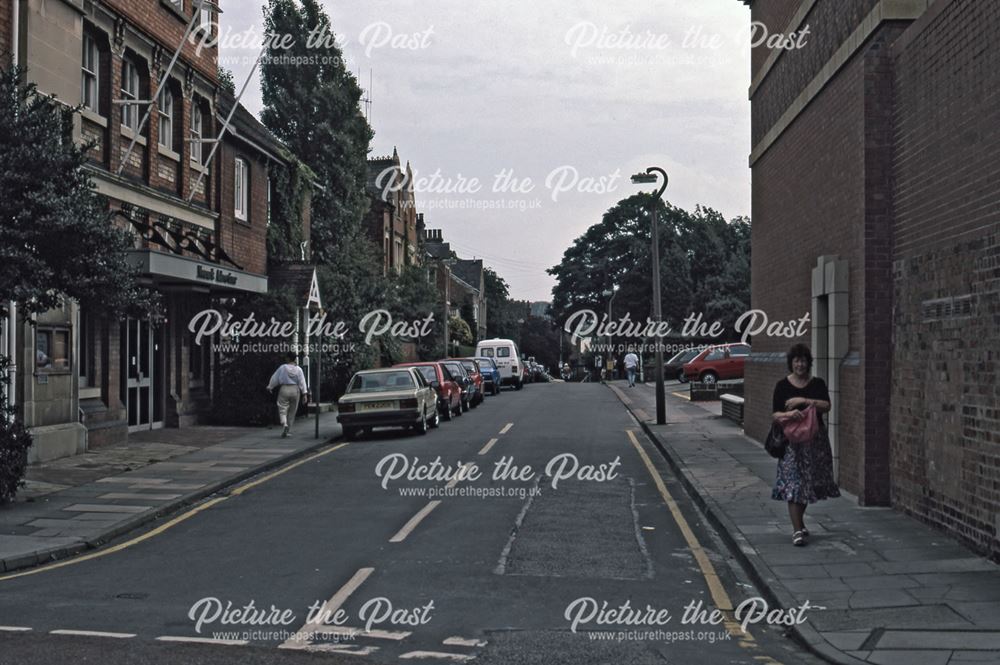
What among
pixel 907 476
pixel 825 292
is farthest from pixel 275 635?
pixel 825 292

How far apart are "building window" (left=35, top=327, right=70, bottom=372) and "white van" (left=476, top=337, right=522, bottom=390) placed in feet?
98.1

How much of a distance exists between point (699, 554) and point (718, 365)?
3246 cm

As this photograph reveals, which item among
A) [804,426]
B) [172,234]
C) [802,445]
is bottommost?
[802,445]

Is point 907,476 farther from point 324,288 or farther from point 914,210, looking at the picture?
point 324,288

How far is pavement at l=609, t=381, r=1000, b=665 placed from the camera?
668 cm

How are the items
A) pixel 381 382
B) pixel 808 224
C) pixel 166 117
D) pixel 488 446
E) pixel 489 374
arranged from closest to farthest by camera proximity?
pixel 808 224, pixel 488 446, pixel 381 382, pixel 166 117, pixel 489 374

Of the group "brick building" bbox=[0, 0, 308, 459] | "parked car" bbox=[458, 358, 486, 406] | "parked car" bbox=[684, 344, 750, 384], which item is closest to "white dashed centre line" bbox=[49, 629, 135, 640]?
"brick building" bbox=[0, 0, 308, 459]

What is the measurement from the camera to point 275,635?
7.09 metres

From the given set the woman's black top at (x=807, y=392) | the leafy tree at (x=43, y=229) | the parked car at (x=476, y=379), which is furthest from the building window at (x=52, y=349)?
the parked car at (x=476, y=379)

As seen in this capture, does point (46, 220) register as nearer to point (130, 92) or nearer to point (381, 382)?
point (130, 92)

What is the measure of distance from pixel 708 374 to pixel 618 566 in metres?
33.1

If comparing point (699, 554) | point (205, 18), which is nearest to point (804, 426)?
point (699, 554)

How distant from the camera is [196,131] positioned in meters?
24.9

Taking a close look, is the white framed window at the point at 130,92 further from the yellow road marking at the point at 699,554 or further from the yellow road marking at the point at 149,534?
the yellow road marking at the point at 699,554
